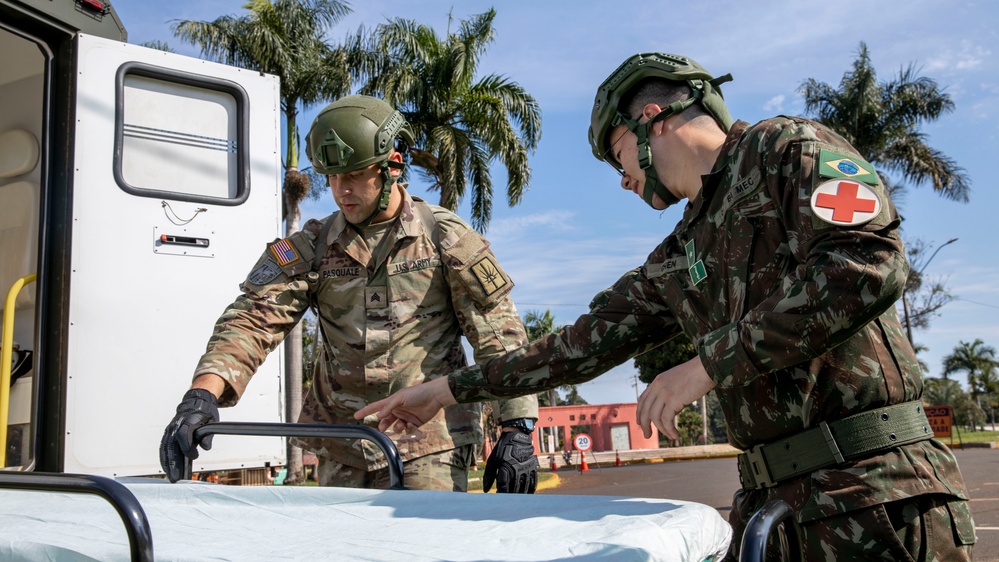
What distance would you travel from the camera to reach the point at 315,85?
20234 millimetres

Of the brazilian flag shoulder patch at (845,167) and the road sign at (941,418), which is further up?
the brazilian flag shoulder patch at (845,167)

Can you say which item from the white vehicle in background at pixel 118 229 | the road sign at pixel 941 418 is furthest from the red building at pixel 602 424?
the white vehicle in background at pixel 118 229

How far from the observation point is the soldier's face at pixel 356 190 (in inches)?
133

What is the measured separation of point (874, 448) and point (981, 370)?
242ft

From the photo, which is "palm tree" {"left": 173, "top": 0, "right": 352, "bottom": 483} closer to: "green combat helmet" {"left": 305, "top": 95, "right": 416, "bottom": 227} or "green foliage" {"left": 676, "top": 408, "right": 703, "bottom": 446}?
"green combat helmet" {"left": 305, "top": 95, "right": 416, "bottom": 227}

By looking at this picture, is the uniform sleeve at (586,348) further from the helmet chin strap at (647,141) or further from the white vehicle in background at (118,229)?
the white vehicle in background at (118,229)

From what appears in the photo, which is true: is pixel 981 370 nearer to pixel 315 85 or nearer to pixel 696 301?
pixel 315 85

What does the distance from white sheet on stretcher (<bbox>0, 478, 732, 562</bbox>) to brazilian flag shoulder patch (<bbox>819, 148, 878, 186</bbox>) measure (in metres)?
0.71

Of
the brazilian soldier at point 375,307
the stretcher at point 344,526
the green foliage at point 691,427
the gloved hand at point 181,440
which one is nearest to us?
the stretcher at point 344,526

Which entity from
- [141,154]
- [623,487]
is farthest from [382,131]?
[623,487]

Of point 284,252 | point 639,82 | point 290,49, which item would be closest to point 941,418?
point 290,49

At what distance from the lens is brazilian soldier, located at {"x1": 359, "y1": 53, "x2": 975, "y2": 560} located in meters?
1.70

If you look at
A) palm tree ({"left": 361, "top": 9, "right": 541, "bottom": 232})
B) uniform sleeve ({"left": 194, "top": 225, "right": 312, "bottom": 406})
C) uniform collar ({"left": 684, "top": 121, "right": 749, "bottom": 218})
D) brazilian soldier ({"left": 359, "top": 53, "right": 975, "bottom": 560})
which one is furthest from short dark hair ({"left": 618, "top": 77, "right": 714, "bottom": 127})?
palm tree ({"left": 361, "top": 9, "right": 541, "bottom": 232})

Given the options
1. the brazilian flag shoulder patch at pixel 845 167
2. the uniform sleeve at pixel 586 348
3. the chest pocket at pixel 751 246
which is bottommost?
the uniform sleeve at pixel 586 348
